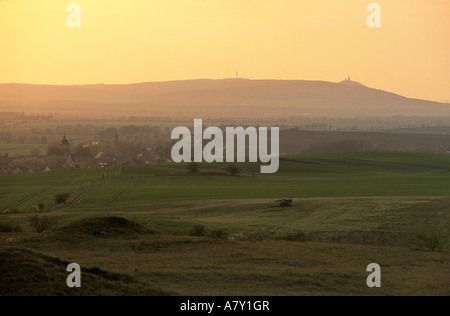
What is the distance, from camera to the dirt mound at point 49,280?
15312 mm

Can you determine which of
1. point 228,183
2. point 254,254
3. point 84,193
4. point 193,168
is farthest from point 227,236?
point 193,168

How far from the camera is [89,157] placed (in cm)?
11531

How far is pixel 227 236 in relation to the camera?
95.0ft

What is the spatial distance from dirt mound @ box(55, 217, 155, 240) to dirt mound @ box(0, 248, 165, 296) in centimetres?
743

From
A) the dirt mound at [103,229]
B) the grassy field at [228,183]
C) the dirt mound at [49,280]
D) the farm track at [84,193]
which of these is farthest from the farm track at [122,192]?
the dirt mound at [49,280]

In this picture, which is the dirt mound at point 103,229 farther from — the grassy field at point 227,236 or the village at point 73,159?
the village at point 73,159

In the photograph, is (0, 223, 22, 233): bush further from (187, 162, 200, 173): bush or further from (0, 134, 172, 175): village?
(0, 134, 172, 175): village

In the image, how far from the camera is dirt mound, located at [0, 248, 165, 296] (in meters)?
15.3

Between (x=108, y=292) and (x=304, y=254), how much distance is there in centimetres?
891

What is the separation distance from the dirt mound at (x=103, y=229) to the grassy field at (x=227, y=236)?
47mm

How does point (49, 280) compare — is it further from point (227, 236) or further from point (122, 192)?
point (122, 192)
